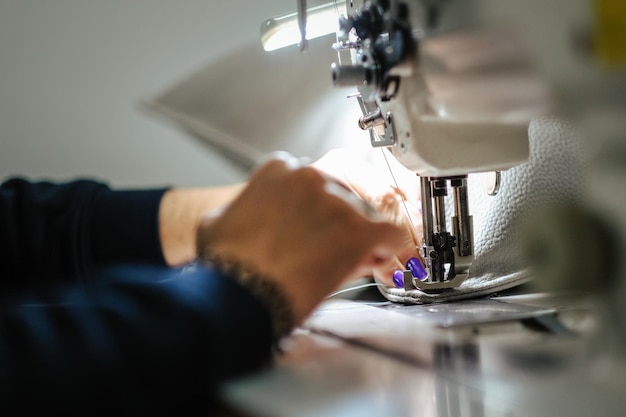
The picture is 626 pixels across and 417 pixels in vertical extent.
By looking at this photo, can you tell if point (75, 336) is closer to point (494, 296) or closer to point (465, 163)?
point (465, 163)

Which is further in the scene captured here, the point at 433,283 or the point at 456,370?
the point at 433,283

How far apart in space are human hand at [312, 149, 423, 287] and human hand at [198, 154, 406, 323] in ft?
1.03

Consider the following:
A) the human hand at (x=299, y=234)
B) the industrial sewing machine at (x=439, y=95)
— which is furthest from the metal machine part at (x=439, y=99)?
the human hand at (x=299, y=234)

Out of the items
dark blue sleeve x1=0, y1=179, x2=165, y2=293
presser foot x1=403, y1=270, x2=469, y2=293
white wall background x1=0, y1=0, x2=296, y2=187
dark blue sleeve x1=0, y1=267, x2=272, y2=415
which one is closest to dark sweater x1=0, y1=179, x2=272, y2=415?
dark blue sleeve x1=0, y1=267, x2=272, y2=415

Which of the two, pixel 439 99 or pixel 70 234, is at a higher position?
pixel 439 99

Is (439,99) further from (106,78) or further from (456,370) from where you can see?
(106,78)

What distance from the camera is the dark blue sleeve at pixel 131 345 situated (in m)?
0.47

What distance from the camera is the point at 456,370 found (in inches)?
20.5

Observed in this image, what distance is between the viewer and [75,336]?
489mm

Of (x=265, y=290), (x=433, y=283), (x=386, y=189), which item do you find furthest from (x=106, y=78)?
(x=265, y=290)

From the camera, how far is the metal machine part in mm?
538

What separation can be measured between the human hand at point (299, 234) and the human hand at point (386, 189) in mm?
313

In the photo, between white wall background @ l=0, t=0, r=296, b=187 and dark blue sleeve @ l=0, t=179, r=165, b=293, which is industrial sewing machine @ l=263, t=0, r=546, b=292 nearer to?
dark blue sleeve @ l=0, t=179, r=165, b=293

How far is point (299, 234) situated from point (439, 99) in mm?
188
